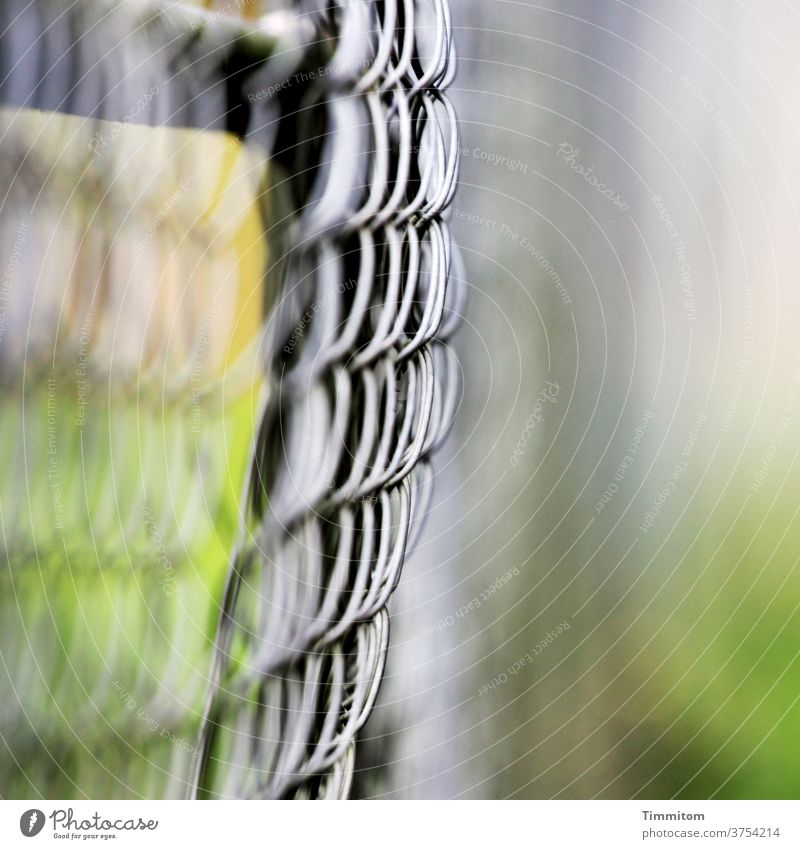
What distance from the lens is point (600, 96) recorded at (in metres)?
0.40

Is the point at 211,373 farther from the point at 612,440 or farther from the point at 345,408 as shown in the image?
the point at 612,440

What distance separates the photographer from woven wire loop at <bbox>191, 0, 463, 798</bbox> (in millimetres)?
390

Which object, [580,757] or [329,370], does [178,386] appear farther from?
[580,757]

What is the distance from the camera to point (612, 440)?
41cm

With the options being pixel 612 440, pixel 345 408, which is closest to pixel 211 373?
pixel 345 408

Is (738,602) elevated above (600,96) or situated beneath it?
situated beneath

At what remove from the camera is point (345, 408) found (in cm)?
40

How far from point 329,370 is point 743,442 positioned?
23 centimetres

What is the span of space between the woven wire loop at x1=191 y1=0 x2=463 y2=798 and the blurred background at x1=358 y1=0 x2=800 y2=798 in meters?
0.02

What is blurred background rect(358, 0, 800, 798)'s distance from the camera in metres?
0.40

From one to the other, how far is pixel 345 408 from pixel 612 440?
15 cm
